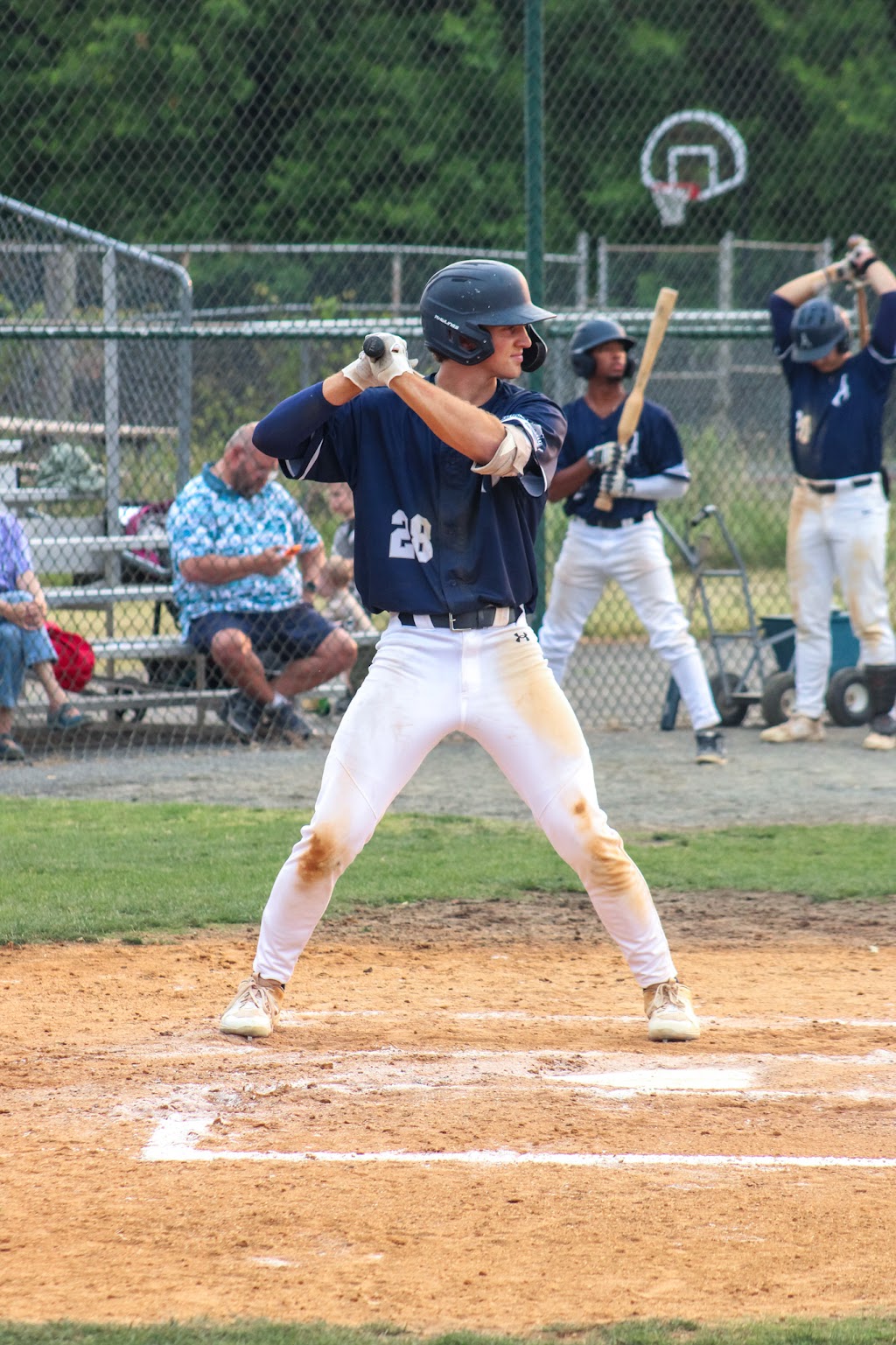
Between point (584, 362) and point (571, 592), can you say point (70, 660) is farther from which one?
point (584, 362)

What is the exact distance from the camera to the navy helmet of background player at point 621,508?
8.40 metres

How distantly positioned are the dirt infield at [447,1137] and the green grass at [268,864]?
13.4 inches

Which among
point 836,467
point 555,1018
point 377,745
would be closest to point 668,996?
point 555,1018

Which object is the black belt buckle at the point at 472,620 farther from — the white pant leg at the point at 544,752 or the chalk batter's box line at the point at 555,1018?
the chalk batter's box line at the point at 555,1018

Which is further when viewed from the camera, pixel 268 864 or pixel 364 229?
pixel 364 229

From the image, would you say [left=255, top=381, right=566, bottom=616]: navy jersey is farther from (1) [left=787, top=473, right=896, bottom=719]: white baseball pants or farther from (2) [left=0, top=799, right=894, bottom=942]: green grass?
(1) [left=787, top=473, right=896, bottom=719]: white baseball pants

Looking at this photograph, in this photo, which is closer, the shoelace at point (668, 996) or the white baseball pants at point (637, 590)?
the shoelace at point (668, 996)

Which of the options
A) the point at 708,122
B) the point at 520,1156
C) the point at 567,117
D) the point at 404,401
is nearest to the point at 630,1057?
the point at 520,1156

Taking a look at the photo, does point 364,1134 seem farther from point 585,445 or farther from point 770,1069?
point 585,445

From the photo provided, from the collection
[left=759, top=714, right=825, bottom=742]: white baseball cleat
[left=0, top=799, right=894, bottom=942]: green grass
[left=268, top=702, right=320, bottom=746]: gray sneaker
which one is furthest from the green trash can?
[left=0, top=799, right=894, bottom=942]: green grass

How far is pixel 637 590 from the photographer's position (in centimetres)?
859

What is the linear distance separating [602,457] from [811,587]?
163 centimetres

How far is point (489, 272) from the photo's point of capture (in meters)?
4.35

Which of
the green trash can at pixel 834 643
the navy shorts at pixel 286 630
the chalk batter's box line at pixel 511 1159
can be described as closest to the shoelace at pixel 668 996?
the chalk batter's box line at pixel 511 1159
